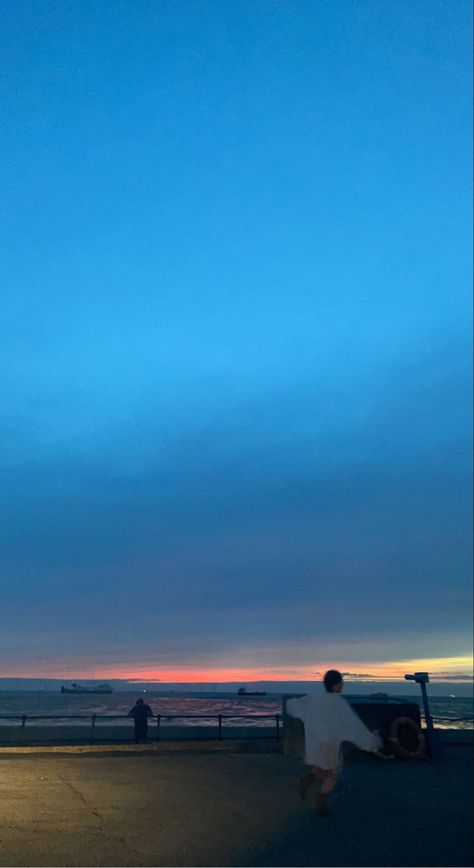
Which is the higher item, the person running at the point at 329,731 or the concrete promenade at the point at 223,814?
the person running at the point at 329,731

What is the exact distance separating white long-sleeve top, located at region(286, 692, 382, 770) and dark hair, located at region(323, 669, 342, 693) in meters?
0.10

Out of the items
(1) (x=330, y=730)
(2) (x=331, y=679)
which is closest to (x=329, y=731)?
(1) (x=330, y=730)

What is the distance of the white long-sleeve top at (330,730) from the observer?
27.3 ft

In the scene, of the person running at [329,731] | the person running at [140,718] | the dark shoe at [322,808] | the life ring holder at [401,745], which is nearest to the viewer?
the person running at [329,731]

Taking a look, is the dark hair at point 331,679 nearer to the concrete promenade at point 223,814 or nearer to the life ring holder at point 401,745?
the concrete promenade at point 223,814

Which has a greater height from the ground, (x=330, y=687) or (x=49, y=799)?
(x=330, y=687)

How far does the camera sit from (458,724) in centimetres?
4584

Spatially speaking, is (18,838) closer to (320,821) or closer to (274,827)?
(274,827)

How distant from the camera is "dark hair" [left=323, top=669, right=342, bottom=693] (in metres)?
8.56

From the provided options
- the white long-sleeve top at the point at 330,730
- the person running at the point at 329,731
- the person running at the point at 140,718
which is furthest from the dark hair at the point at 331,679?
the person running at the point at 140,718

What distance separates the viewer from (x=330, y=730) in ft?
27.4

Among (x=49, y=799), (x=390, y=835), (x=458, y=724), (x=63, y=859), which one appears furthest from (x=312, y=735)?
(x=458, y=724)

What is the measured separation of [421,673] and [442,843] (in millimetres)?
8398

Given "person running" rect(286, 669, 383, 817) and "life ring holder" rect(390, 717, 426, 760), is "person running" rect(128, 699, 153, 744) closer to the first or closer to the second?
"life ring holder" rect(390, 717, 426, 760)
